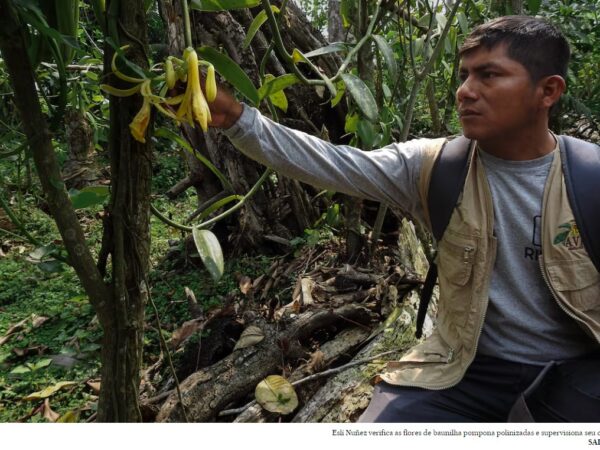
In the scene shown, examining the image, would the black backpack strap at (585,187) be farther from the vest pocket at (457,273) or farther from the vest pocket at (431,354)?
the vest pocket at (431,354)

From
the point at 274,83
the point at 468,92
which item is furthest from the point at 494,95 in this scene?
the point at 274,83

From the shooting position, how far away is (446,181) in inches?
40.7

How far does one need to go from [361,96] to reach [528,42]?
30 cm

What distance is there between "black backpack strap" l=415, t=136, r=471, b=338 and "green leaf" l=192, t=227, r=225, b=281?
1.36ft

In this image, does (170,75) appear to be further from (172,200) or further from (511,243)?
(172,200)

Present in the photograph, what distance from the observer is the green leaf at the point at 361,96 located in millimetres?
1057

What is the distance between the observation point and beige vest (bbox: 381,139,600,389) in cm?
96

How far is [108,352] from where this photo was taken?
87 centimetres

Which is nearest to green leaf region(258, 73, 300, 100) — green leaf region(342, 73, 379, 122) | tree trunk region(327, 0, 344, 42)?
green leaf region(342, 73, 379, 122)

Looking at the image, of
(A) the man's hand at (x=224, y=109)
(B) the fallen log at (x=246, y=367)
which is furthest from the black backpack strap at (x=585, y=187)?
(B) the fallen log at (x=246, y=367)

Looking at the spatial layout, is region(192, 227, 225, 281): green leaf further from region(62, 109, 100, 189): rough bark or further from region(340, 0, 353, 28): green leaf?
region(62, 109, 100, 189): rough bark

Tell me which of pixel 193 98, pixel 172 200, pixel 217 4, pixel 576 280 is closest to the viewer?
pixel 193 98

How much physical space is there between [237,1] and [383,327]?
92 cm

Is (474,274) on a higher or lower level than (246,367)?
higher
